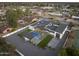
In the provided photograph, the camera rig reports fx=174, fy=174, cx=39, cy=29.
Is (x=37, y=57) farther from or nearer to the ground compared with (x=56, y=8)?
nearer to the ground

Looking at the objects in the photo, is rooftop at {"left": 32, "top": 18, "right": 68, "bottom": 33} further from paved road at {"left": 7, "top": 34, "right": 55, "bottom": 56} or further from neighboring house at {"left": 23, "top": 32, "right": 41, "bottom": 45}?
paved road at {"left": 7, "top": 34, "right": 55, "bottom": 56}

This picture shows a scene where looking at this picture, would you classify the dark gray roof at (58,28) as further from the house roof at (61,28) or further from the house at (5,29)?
the house at (5,29)

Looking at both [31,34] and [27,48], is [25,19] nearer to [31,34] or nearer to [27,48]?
[31,34]

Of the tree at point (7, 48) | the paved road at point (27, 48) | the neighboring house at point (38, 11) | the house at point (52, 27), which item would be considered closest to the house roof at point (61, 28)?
the house at point (52, 27)

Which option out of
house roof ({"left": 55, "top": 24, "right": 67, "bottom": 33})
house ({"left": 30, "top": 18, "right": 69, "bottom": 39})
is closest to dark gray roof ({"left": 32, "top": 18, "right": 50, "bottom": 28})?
house ({"left": 30, "top": 18, "right": 69, "bottom": 39})

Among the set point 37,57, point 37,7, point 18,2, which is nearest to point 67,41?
point 37,57

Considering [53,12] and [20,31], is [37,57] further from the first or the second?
[53,12]

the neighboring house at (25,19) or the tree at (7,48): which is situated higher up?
the neighboring house at (25,19)

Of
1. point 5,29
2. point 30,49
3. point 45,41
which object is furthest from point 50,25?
point 5,29

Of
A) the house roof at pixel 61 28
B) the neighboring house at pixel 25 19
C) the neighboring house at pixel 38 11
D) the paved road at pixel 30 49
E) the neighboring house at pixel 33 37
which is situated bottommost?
the paved road at pixel 30 49
